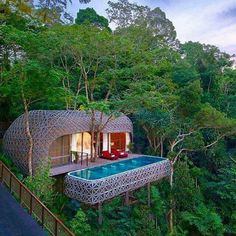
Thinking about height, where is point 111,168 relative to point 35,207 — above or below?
above

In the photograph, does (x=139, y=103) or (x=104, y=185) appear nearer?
(x=104, y=185)

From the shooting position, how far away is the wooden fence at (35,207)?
9516 mm

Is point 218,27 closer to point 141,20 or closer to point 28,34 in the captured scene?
point 28,34

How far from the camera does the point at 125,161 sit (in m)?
19.5

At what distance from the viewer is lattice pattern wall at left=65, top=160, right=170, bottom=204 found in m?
13.6

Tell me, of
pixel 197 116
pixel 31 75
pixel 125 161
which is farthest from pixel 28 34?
pixel 197 116

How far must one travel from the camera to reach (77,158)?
1917 centimetres

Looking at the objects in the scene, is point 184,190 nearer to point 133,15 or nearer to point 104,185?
point 104,185

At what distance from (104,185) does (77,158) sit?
5528mm

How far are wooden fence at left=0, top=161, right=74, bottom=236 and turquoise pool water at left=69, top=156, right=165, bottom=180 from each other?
10.8 feet

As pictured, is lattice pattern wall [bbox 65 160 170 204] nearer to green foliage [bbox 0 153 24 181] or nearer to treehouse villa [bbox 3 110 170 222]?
treehouse villa [bbox 3 110 170 222]

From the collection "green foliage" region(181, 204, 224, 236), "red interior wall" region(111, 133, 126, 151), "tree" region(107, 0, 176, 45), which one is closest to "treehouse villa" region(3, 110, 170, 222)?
"red interior wall" region(111, 133, 126, 151)

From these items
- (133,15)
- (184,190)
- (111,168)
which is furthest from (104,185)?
(133,15)

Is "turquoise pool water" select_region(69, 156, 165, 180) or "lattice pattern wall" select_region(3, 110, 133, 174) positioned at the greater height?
"lattice pattern wall" select_region(3, 110, 133, 174)
